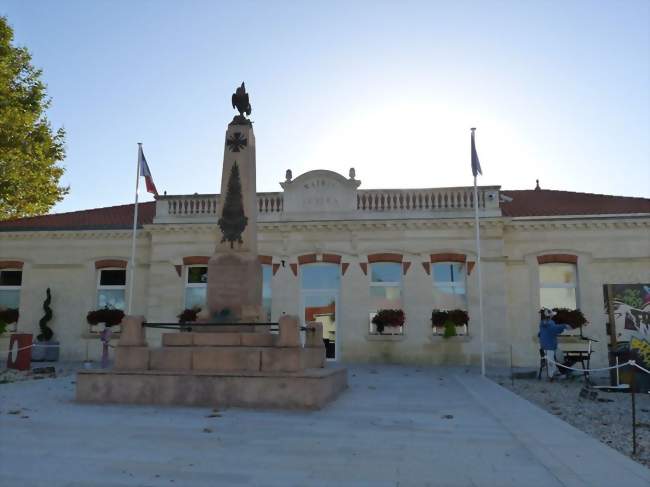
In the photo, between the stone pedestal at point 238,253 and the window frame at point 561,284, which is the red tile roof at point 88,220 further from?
the window frame at point 561,284

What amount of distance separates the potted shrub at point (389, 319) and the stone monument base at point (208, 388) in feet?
26.9

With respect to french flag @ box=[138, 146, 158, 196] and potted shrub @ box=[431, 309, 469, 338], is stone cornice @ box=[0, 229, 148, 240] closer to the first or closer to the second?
french flag @ box=[138, 146, 158, 196]

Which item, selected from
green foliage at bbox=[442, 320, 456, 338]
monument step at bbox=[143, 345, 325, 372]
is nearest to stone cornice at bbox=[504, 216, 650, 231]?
green foliage at bbox=[442, 320, 456, 338]

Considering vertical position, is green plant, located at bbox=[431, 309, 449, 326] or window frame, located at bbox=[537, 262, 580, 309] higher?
window frame, located at bbox=[537, 262, 580, 309]

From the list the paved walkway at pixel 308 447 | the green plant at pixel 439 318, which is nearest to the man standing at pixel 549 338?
the green plant at pixel 439 318

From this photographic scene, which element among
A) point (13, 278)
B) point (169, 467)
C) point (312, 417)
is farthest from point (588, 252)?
point (13, 278)

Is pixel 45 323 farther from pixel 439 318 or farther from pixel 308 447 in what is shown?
pixel 308 447

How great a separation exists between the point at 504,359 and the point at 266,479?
1328 centimetres

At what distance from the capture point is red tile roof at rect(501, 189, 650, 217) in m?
17.3

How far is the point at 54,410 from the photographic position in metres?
7.55

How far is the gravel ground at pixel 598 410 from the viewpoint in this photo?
6277mm

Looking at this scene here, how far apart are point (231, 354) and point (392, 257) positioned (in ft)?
31.3

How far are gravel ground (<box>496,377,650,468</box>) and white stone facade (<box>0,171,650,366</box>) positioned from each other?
4095 mm

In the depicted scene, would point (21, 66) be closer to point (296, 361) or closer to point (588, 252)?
point (296, 361)
